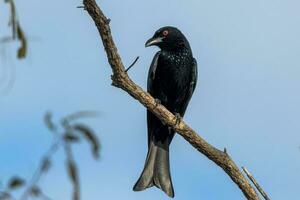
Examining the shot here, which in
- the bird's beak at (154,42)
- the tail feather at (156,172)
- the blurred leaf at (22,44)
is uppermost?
the bird's beak at (154,42)

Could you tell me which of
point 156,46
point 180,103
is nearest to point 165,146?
point 180,103

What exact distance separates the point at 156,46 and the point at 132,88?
11.0 feet

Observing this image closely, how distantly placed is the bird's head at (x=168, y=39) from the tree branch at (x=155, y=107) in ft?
8.30

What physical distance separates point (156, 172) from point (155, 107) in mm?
2298

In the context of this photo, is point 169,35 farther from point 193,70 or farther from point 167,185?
point 167,185

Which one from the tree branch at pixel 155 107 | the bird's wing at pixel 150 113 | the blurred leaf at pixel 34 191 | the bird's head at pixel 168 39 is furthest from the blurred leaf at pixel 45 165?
the bird's head at pixel 168 39

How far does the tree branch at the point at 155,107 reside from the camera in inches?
202

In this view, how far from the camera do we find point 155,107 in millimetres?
6211

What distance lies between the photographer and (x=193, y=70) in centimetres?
850

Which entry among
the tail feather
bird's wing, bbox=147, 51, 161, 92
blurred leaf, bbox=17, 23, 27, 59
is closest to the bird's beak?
bird's wing, bbox=147, 51, 161, 92

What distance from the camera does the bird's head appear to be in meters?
8.89

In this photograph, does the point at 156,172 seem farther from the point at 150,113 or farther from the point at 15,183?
the point at 15,183

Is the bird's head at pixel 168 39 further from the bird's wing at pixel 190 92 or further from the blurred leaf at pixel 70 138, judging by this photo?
the blurred leaf at pixel 70 138

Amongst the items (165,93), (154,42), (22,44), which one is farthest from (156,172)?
(22,44)
